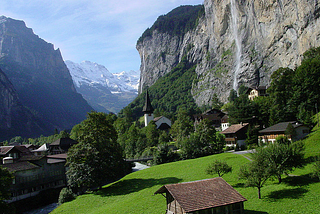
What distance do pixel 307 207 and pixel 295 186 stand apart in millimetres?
5974

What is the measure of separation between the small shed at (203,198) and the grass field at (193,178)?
316cm

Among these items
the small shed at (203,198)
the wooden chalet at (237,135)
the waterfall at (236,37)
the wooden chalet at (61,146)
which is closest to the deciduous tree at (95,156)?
the small shed at (203,198)

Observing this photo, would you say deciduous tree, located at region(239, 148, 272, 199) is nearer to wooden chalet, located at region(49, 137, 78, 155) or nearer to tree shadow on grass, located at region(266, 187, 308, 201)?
tree shadow on grass, located at region(266, 187, 308, 201)

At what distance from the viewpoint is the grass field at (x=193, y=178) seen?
25.4 meters

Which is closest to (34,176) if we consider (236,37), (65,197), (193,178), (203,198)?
(65,197)

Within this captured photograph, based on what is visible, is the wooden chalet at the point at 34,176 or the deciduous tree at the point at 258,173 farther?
the wooden chalet at the point at 34,176

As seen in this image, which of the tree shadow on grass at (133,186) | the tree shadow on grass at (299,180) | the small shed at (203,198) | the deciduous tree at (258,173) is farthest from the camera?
the tree shadow on grass at (133,186)

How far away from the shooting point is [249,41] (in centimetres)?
13462

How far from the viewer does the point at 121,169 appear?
47688mm

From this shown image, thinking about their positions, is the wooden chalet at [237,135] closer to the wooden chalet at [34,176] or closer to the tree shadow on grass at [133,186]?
the tree shadow on grass at [133,186]

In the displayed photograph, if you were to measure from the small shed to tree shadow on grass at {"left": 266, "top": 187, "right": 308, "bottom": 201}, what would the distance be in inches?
271

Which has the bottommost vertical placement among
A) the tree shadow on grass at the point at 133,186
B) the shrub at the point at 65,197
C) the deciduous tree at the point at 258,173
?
the shrub at the point at 65,197

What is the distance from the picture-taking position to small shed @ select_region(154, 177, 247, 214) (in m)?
21.8

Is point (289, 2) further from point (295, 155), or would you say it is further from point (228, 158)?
point (295, 155)
